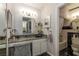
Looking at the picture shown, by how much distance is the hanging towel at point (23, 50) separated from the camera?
1538 mm

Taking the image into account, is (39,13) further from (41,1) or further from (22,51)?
(22,51)

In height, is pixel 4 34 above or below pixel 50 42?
above

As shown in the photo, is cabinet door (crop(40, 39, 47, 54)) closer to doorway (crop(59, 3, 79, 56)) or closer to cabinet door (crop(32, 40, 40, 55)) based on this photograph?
cabinet door (crop(32, 40, 40, 55))

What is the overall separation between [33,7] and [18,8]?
22 centimetres

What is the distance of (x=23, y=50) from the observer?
1.56 metres

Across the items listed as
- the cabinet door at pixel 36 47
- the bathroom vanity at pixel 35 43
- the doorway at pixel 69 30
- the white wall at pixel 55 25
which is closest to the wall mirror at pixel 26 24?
the bathroom vanity at pixel 35 43

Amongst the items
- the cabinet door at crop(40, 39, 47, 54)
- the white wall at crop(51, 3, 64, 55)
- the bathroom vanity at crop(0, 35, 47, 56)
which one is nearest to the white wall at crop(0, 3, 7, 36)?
the bathroom vanity at crop(0, 35, 47, 56)

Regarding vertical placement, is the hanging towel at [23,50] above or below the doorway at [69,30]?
below

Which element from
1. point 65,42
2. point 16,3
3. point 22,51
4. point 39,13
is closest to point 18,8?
point 16,3

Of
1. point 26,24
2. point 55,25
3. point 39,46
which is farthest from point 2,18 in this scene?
point 55,25

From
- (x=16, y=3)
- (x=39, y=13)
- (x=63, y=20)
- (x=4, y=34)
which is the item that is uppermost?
(x=16, y=3)

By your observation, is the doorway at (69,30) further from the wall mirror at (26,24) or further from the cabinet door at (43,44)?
the wall mirror at (26,24)

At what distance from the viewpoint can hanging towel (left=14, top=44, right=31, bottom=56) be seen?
60.6 inches

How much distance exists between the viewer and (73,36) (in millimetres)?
1573
